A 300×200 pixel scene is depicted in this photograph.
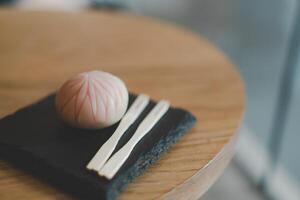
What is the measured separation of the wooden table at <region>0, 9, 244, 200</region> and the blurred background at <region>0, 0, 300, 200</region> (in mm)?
254

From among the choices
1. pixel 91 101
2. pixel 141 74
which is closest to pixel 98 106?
pixel 91 101

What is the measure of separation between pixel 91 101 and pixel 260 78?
1.07 metres

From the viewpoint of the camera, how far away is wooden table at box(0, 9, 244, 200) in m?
0.39

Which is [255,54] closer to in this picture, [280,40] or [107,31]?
[280,40]

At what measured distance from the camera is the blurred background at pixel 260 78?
1147 mm

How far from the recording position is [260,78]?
1365mm

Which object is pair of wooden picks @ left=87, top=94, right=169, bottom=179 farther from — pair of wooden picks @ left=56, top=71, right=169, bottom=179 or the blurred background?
the blurred background

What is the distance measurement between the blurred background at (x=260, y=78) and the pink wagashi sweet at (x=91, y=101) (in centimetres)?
61

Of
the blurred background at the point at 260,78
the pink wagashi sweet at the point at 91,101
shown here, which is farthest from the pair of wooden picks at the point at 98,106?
the blurred background at the point at 260,78

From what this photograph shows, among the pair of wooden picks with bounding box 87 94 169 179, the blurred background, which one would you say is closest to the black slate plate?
the pair of wooden picks with bounding box 87 94 169 179

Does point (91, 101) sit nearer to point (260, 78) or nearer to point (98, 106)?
point (98, 106)

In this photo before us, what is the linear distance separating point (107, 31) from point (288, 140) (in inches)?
28.2

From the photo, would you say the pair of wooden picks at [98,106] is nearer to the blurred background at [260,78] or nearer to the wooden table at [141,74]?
the wooden table at [141,74]

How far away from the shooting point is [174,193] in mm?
374
